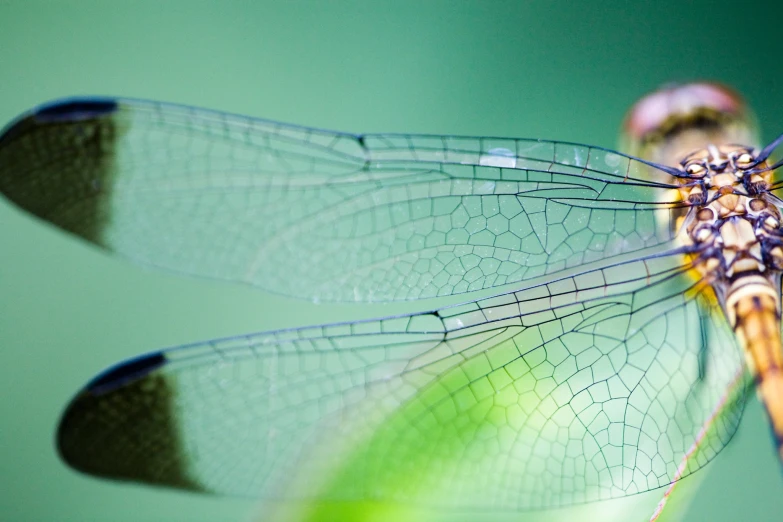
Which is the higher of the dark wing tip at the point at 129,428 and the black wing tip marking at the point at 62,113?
the black wing tip marking at the point at 62,113

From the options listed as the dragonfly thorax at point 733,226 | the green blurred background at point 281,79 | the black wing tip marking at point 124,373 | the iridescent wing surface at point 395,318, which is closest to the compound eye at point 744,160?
the dragonfly thorax at point 733,226

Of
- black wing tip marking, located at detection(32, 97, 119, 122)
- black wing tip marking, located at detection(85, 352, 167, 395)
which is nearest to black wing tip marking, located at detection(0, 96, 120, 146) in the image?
black wing tip marking, located at detection(32, 97, 119, 122)

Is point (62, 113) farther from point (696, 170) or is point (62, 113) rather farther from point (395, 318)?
point (696, 170)

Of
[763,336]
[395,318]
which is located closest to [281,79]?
[395,318]

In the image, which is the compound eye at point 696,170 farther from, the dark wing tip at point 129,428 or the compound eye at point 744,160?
the dark wing tip at point 129,428

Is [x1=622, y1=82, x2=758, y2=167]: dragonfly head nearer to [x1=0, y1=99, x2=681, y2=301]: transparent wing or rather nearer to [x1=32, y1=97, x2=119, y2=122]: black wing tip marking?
[x1=0, y1=99, x2=681, y2=301]: transparent wing

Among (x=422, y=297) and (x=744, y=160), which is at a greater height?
(x=744, y=160)
